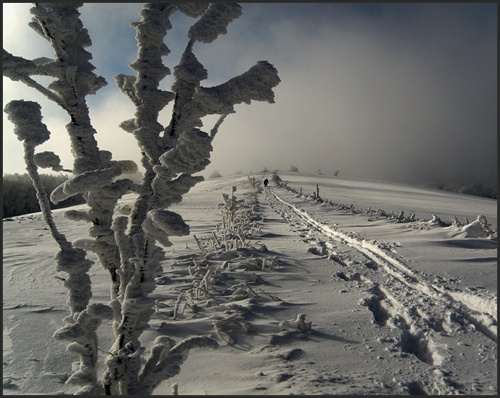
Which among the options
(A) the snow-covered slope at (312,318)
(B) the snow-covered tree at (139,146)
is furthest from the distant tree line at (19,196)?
(B) the snow-covered tree at (139,146)

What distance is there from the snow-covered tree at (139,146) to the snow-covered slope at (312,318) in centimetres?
70

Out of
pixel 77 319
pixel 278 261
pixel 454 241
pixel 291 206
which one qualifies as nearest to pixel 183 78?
pixel 77 319

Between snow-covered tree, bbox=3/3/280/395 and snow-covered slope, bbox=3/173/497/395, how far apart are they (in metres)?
0.70

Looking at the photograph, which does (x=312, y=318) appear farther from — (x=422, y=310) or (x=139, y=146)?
(x=139, y=146)

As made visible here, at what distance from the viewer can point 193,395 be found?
2018mm

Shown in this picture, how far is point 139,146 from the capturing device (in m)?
1.63

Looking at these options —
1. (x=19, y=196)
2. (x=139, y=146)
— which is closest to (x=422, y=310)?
(x=139, y=146)

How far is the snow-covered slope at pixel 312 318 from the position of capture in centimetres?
224

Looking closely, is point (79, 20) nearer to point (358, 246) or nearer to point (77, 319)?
point (77, 319)

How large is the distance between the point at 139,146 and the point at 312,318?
2.27 metres

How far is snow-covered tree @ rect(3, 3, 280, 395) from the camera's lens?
1.49m

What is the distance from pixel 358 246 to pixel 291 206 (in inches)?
265

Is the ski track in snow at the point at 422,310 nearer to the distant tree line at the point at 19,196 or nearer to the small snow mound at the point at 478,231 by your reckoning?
the small snow mound at the point at 478,231

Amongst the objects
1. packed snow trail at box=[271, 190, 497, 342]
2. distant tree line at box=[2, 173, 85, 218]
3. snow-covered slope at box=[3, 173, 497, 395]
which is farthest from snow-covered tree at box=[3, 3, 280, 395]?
distant tree line at box=[2, 173, 85, 218]
